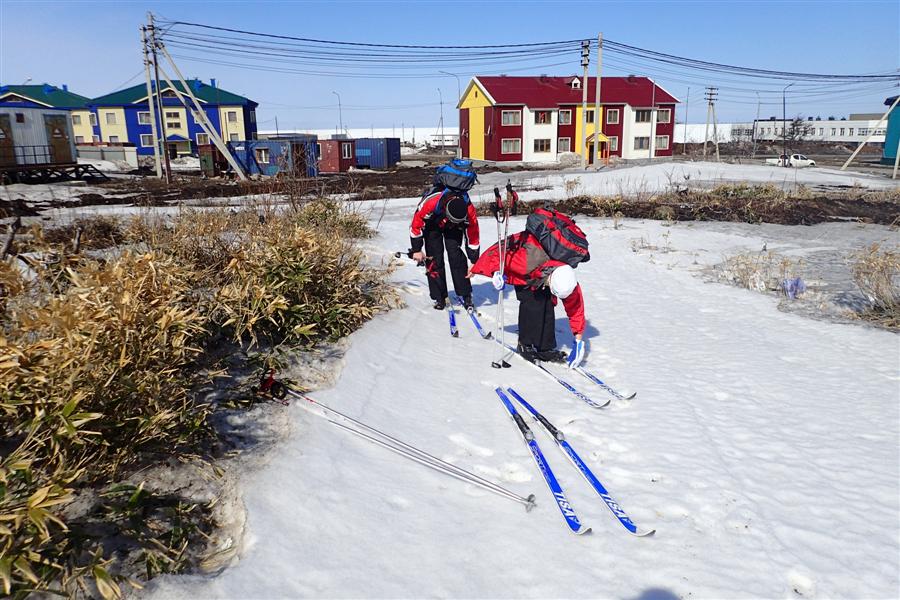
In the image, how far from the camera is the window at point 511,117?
4759 cm

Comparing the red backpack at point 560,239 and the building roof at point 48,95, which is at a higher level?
the building roof at point 48,95

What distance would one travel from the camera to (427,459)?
3828 mm

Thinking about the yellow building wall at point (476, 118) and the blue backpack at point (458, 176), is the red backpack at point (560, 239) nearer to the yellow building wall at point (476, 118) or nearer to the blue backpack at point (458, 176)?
the blue backpack at point (458, 176)

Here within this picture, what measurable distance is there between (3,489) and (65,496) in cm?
21

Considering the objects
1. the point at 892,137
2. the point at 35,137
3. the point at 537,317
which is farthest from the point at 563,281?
the point at 892,137

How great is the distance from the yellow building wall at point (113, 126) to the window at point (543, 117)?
35.8 m

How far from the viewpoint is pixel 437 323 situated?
22.0 ft

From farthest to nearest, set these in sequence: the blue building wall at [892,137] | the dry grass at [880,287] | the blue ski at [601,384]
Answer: the blue building wall at [892,137], the dry grass at [880,287], the blue ski at [601,384]

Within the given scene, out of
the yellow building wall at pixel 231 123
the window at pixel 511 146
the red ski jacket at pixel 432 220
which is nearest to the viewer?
the red ski jacket at pixel 432 220

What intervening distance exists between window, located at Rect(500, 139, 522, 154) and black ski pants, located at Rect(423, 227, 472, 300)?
140 feet

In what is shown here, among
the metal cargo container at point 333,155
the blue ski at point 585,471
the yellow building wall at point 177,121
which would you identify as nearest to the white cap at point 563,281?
the blue ski at point 585,471

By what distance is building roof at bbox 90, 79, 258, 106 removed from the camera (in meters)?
50.2

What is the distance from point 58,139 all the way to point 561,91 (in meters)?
36.3

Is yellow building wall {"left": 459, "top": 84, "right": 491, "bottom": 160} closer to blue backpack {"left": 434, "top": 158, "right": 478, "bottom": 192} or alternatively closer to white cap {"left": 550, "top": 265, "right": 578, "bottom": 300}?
blue backpack {"left": 434, "top": 158, "right": 478, "bottom": 192}
